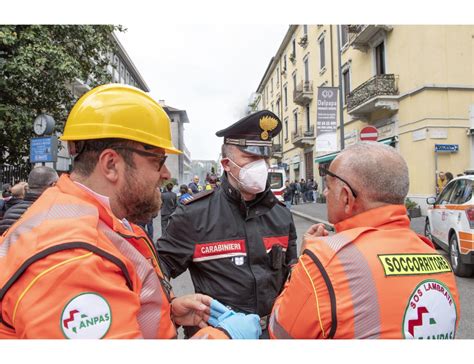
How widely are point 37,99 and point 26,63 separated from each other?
1.94 metres

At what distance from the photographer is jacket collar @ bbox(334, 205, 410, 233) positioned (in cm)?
150

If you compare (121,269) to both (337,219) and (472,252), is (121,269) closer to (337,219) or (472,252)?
(337,219)

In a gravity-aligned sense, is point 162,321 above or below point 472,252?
above

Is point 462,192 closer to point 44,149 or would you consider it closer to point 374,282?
point 374,282

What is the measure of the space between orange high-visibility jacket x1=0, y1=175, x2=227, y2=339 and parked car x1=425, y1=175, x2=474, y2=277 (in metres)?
6.39

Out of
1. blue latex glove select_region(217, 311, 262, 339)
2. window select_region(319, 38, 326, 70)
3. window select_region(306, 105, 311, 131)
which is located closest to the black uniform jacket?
blue latex glove select_region(217, 311, 262, 339)

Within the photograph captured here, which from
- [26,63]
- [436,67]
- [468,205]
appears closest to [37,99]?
[26,63]

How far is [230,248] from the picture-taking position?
2.26 meters

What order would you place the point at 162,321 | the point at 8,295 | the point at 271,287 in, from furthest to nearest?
the point at 271,287, the point at 162,321, the point at 8,295

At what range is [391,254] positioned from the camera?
136cm

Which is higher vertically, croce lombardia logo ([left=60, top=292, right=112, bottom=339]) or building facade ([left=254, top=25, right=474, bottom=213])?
building facade ([left=254, top=25, right=474, bottom=213])

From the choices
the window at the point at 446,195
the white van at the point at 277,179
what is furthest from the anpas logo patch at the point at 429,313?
the white van at the point at 277,179

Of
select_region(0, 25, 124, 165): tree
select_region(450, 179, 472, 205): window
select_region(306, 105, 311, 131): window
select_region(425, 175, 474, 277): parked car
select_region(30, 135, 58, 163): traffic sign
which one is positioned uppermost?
select_region(306, 105, 311, 131): window

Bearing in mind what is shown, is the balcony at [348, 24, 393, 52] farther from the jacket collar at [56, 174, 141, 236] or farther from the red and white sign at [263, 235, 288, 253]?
the jacket collar at [56, 174, 141, 236]
